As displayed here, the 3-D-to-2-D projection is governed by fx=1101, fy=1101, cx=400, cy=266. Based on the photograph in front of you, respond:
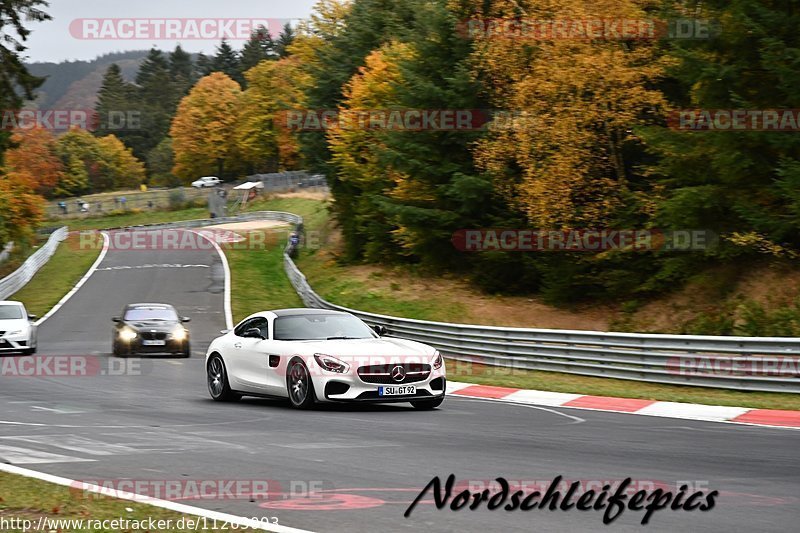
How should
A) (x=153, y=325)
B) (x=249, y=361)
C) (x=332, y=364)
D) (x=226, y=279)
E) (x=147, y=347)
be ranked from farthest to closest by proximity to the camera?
1. (x=226, y=279)
2. (x=153, y=325)
3. (x=147, y=347)
4. (x=249, y=361)
5. (x=332, y=364)

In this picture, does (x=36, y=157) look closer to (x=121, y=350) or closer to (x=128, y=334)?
(x=121, y=350)

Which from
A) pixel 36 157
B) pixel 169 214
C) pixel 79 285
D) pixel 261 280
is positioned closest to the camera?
pixel 79 285

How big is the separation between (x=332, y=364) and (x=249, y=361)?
6.17 ft

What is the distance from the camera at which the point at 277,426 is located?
1281cm

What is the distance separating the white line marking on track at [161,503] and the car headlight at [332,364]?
5390 millimetres

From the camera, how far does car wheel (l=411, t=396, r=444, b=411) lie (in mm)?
15062

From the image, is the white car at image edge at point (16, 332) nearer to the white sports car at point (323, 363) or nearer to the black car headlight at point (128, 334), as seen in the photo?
the black car headlight at point (128, 334)

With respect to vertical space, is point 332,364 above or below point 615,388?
above

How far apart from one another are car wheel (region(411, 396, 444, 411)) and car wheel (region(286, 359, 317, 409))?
1.53m

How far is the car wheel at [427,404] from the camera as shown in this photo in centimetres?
1506

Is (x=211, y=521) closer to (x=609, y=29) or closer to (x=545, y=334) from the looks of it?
(x=545, y=334)

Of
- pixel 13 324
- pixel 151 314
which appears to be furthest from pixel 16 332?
pixel 151 314

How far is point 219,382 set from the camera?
54.1 ft

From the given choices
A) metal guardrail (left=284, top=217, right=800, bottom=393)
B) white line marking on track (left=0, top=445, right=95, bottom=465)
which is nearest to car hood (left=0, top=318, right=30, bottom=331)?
metal guardrail (left=284, top=217, right=800, bottom=393)
